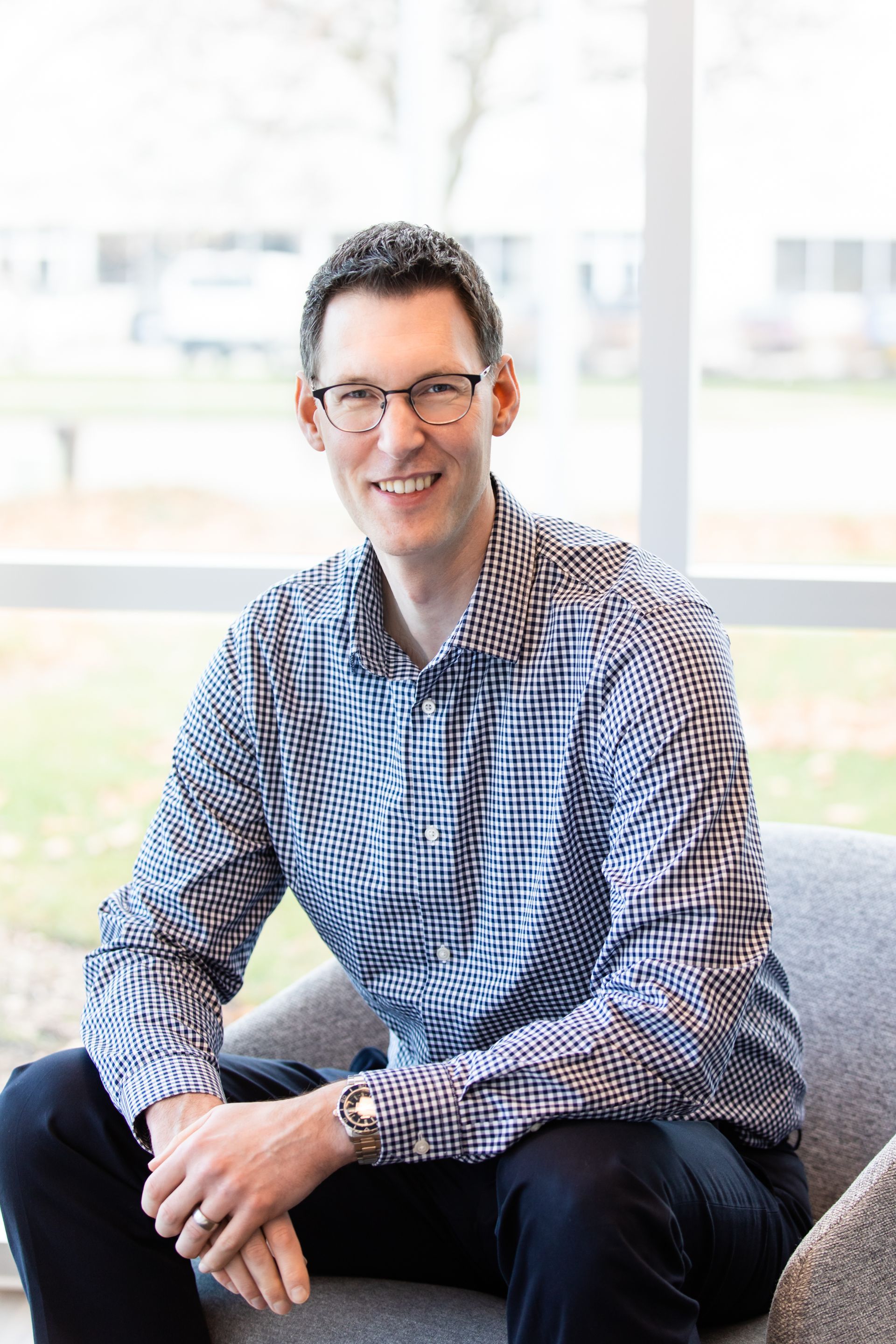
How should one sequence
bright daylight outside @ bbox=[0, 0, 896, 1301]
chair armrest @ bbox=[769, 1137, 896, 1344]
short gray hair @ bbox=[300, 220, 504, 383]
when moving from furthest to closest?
bright daylight outside @ bbox=[0, 0, 896, 1301] → short gray hair @ bbox=[300, 220, 504, 383] → chair armrest @ bbox=[769, 1137, 896, 1344]

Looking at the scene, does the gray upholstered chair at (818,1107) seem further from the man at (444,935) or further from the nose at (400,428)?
the nose at (400,428)

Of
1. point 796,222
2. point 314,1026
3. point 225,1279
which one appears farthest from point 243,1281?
point 796,222

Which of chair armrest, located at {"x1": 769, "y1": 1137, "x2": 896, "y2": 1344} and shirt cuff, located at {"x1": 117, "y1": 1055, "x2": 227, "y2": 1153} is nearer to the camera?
chair armrest, located at {"x1": 769, "y1": 1137, "x2": 896, "y2": 1344}

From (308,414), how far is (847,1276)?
103 centimetres

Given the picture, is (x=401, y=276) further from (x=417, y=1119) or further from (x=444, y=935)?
(x=417, y=1119)

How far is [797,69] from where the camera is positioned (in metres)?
2.30

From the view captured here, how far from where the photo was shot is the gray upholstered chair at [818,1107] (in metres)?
1.05

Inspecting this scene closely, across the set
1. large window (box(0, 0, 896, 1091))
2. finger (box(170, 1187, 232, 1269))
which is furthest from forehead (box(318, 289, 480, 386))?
finger (box(170, 1187, 232, 1269))

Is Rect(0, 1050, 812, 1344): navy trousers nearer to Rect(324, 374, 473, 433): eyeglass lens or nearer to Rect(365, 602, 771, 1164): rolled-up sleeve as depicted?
Rect(365, 602, 771, 1164): rolled-up sleeve

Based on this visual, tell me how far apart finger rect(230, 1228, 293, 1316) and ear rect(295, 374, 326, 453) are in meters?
0.83

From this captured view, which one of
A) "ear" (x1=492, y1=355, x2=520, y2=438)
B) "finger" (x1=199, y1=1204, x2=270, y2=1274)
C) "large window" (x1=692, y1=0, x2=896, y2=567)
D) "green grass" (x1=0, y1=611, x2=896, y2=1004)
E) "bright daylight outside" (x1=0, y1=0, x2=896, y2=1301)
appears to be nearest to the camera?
"finger" (x1=199, y1=1204, x2=270, y2=1274)

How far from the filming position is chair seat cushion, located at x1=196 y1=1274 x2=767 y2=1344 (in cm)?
121

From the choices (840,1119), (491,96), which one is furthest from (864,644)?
(840,1119)

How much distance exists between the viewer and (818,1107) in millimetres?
1479
